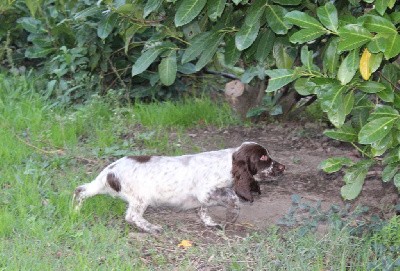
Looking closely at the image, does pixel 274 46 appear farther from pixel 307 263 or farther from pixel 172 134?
pixel 172 134

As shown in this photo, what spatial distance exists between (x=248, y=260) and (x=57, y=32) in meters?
4.85

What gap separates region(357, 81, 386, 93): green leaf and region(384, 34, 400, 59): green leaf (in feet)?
1.39

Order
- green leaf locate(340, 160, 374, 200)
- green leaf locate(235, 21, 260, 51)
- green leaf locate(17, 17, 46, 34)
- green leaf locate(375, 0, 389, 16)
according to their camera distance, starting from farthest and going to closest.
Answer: green leaf locate(17, 17, 46, 34) → green leaf locate(340, 160, 374, 200) → green leaf locate(235, 21, 260, 51) → green leaf locate(375, 0, 389, 16)

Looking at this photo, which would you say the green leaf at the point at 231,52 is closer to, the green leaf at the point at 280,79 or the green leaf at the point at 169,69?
the green leaf at the point at 169,69

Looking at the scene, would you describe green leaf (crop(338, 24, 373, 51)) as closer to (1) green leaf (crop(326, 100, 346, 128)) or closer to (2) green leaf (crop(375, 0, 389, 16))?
(2) green leaf (crop(375, 0, 389, 16))

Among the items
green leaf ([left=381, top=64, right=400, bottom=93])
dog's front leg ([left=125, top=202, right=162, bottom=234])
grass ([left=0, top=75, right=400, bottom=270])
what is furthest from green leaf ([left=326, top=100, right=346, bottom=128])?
dog's front leg ([left=125, top=202, right=162, bottom=234])

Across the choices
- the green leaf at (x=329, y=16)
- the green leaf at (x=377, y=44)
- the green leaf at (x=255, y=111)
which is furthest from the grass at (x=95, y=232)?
the green leaf at (x=329, y=16)

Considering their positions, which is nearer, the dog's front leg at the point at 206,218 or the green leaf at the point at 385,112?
the green leaf at the point at 385,112

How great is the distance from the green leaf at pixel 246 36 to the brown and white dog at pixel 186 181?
118 cm

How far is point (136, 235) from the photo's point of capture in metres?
5.89

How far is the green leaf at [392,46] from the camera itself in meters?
4.50

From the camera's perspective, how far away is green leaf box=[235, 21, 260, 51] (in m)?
5.27

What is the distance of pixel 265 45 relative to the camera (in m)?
5.68

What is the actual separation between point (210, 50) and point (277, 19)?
24.0 inches
